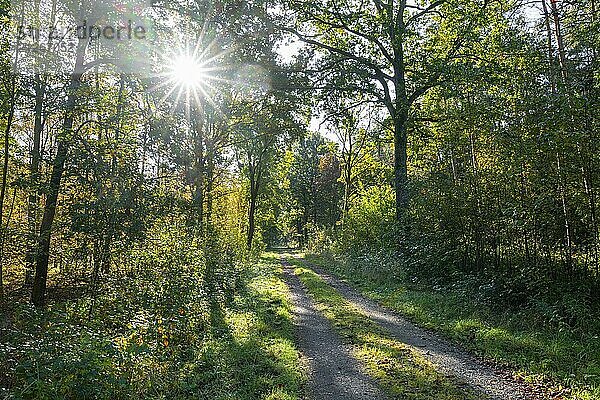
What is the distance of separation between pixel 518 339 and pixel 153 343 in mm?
6433

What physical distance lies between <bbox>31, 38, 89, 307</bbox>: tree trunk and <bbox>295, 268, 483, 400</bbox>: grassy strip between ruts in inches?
279

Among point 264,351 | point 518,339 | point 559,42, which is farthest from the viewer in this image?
point 559,42

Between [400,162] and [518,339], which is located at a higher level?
[400,162]

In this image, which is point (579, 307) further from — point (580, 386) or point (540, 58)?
point (540, 58)

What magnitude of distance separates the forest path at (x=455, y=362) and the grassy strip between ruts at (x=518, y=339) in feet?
0.84

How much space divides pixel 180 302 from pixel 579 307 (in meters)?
7.82

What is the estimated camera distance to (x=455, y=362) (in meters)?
7.36

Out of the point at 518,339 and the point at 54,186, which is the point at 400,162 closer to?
the point at 518,339

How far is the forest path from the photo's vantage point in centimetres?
611

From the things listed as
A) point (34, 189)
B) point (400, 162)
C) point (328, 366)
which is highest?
point (400, 162)

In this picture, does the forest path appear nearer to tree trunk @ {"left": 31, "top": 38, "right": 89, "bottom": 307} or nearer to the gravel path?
the gravel path

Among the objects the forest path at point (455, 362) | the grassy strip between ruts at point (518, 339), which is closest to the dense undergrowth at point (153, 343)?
the forest path at point (455, 362)

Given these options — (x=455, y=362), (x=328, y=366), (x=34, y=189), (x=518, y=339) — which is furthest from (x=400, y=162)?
(x=34, y=189)

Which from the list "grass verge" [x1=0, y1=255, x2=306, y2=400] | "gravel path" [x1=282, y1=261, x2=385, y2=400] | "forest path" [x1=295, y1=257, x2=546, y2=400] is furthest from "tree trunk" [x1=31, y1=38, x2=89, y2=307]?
"forest path" [x1=295, y1=257, x2=546, y2=400]
